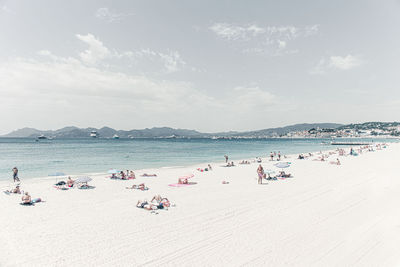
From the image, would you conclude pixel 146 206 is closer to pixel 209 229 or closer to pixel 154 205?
pixel 154 205

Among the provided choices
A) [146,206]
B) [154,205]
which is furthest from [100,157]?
[154,205]

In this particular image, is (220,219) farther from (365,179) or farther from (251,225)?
(365,179)

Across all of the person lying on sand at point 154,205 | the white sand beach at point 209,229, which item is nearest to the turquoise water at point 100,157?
the white sand beach at point 209,229

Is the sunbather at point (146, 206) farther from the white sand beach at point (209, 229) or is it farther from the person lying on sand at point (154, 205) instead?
the white sand beach at point (209, 229)

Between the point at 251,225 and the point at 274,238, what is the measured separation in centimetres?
120

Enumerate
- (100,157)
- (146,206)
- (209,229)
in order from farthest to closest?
(100,157) < (146,206) < (209,229)

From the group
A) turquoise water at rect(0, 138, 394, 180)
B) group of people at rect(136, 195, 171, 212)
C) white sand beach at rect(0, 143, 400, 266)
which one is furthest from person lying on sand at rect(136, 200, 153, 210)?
turquoise water at rect(0, 138, 394, 180)

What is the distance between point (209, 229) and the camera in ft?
26.4

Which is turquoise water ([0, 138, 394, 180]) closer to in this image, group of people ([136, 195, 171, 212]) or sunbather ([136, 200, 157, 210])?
sunbather ([136, 200, 157, 210])

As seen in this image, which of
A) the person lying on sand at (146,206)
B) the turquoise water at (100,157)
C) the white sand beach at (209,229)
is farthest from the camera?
the turquoise water at (100,157)

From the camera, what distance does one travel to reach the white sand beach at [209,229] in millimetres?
6219

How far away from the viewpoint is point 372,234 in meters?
7.62

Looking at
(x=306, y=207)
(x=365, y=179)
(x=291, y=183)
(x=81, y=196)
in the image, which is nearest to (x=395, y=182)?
(x=365, y=179)

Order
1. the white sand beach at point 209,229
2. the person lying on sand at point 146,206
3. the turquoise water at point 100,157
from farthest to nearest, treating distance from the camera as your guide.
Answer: the turquoise water at point 100,157
the person lying on sand at point 146,206
the white sand beach at point 209,229
